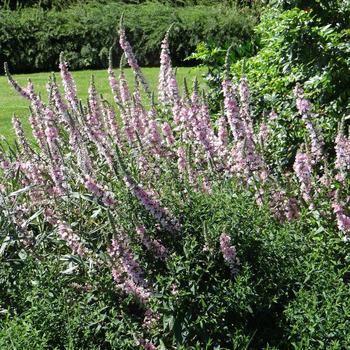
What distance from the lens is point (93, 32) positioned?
1853 cm

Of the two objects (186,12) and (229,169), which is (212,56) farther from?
(186,12)

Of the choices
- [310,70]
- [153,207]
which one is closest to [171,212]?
[153,207]

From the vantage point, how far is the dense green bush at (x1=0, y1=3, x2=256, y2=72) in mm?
17406

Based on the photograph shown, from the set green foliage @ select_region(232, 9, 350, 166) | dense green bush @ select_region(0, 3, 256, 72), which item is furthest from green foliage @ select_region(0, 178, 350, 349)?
dense green bush @ select_region(0, 3, 256, 72)

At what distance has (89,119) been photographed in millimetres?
4766

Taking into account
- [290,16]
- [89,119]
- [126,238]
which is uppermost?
[290,16]

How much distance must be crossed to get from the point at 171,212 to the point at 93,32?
51.1ft

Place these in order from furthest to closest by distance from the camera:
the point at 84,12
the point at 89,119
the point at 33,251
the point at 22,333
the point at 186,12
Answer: the point at 84,12
the point at 186,12
the point at 89,119
the point at 33,251
the point at 22,333

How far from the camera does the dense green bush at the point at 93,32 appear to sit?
17.4m

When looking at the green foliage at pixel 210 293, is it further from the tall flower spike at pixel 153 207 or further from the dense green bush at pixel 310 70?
the dense green bush at pixel 310 70

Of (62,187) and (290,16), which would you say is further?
(290,16)

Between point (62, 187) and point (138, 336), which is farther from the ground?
point (62, 187)

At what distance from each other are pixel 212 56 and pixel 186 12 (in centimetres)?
1152

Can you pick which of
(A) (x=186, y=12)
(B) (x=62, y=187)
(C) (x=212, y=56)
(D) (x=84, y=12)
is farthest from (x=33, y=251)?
(D) (x=84, y=12)
